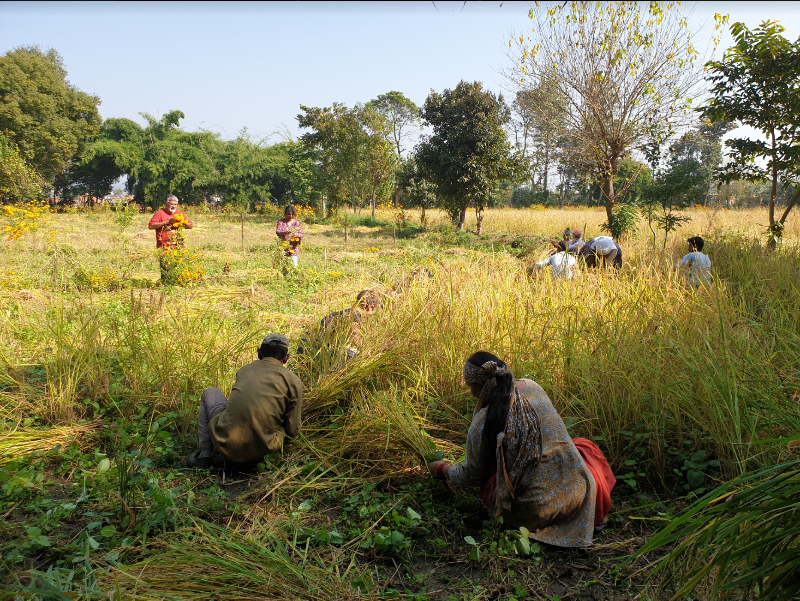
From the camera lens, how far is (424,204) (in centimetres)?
1941

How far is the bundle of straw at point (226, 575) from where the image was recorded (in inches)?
68.2

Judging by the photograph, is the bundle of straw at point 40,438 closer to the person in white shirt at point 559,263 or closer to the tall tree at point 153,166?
the person in white shirt at point 559,263

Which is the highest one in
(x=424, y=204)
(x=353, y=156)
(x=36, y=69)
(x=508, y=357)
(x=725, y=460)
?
(x=36, y=69)

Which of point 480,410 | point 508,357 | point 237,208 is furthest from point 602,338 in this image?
point 237,208

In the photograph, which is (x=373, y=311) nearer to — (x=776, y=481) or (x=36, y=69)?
(x=776, y=481)

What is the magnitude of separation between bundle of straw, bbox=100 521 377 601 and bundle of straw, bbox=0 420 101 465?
4.90 feet

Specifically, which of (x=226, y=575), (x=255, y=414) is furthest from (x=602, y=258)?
(x=226, y=575)

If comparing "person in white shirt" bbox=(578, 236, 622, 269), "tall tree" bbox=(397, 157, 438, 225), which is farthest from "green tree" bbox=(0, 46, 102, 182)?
"person in white shirt" bbox=(578, 236, 622, 269)

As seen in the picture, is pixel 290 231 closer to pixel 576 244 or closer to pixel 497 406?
pixel 576 244

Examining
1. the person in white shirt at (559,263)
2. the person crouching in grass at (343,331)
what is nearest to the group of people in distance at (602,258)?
the person in white shirt at (559,263)

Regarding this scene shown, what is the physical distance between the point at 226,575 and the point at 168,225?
6.69 meters

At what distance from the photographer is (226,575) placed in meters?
1.78

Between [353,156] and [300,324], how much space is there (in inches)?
529

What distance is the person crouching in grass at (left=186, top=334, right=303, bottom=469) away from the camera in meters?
2.93
